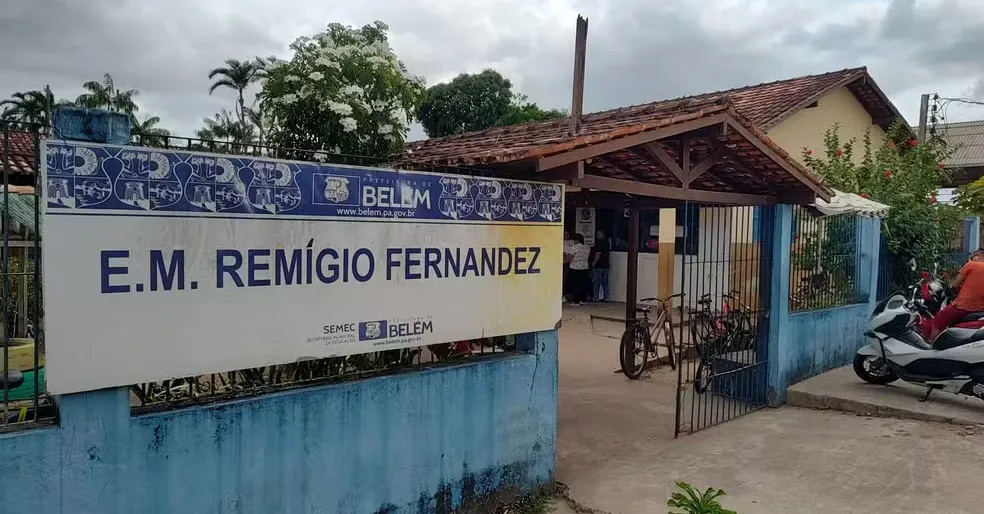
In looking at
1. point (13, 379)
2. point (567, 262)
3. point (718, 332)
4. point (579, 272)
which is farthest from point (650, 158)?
point (579, 272)

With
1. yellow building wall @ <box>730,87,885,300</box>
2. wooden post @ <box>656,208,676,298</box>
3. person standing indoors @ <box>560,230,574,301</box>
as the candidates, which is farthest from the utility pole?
person standing indoors @ <box>560,230,574,301</box>

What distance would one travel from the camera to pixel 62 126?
9.55 ft

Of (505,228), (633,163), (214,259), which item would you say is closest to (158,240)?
(214,259)

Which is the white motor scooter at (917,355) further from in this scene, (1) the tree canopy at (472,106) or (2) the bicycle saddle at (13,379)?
(1) the tree canopy at (472,106)

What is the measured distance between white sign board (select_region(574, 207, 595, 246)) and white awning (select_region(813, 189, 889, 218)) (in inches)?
288

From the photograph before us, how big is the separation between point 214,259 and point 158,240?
270 millimetres

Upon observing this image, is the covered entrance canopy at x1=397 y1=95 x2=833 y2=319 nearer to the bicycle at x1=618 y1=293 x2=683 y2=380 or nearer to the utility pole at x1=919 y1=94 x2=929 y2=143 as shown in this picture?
the bicycle at x1=618 y1=293 x2=683 y2=380

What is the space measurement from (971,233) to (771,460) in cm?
961

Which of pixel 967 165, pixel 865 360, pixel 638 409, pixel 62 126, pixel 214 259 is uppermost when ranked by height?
pixel 967 165

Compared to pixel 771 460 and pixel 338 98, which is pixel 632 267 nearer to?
pixel 771 460

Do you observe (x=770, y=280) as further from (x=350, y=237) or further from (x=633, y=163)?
(x=350, y=237)

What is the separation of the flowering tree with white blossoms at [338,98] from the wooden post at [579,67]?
178 cm

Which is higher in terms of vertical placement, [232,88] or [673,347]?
[232,88]

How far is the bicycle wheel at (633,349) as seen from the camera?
854 cm
